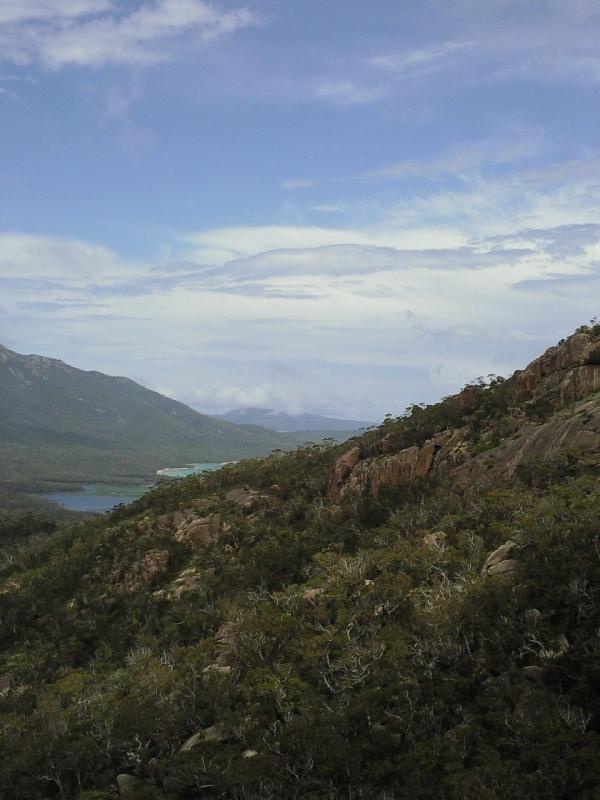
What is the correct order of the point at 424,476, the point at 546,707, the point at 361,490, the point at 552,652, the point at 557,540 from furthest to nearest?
the point at 361,490
the point at 424,476
the point at 557,540
the point at 552,652
the point at 546,707

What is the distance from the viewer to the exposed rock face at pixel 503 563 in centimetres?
2528

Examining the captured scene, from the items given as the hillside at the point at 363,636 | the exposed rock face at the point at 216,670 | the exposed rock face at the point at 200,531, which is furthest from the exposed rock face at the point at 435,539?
the exposed rock face at the point at 200,531

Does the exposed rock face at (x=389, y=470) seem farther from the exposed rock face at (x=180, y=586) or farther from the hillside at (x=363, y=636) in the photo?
the exposed rock face at (x=180, y=586)

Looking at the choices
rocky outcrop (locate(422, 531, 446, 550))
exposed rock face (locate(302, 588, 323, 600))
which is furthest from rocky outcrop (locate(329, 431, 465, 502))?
exposed rock face (locate(302, 588, 323, 600))

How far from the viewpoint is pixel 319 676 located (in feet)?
80.1

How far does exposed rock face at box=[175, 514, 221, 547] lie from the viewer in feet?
169

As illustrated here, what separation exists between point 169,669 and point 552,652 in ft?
58.3

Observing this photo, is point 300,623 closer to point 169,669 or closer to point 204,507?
point 169,669

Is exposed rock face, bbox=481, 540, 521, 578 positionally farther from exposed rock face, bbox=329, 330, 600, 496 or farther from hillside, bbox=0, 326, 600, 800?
exposed rock face, bbox=329, 330, 600, 496

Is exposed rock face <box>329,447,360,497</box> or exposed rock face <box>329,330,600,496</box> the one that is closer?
exposed rock face <box>329,330,600,496</box>

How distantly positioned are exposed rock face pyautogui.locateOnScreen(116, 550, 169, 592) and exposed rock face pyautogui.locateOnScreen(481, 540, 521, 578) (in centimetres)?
2933

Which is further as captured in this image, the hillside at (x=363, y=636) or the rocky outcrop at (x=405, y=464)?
the rocky outcrop at (x=405, y=464)

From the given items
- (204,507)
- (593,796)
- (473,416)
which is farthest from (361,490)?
(593,796)

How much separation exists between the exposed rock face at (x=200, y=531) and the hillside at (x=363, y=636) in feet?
0.66
